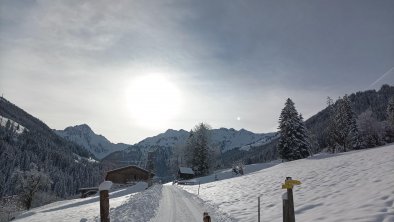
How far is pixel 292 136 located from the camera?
6612 cm

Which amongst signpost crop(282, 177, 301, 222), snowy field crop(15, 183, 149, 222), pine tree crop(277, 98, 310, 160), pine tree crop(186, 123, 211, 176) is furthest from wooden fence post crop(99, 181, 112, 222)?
pine tree crop(186, 123, 211, 176)

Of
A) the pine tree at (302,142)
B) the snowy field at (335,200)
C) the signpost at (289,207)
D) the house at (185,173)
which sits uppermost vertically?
the pine tree at (302,142)

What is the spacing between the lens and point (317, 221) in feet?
44.5

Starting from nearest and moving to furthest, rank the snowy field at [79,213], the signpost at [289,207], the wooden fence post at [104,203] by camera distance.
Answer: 1. the signpost at [289,207]
2. the wooden fence post at [104,203]
3. the snowy field at [79,213]

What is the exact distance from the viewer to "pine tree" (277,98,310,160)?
6556 cm

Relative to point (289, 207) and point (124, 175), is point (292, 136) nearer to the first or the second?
point (124, 175)

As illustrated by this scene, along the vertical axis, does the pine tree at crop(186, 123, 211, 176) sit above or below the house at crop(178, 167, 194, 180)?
above

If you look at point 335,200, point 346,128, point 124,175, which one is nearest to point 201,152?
point 124,175

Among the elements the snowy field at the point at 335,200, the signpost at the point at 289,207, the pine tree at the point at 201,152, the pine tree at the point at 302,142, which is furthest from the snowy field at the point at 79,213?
the pine tree at the point at 201,152

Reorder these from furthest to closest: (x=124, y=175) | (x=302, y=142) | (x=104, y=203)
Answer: (x=124, y=175) → (x=302, y=142) → (x=104, y=203)

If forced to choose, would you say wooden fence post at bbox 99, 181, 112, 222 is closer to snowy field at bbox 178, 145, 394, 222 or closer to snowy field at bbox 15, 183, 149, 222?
snowy field at bbox 15, 183, 149, 222

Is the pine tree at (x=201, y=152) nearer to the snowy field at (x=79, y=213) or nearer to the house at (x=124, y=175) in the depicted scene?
the house at (x=124, y=175)

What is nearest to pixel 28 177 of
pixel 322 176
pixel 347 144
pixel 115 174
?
pixel 115 174

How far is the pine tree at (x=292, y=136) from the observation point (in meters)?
65.6
